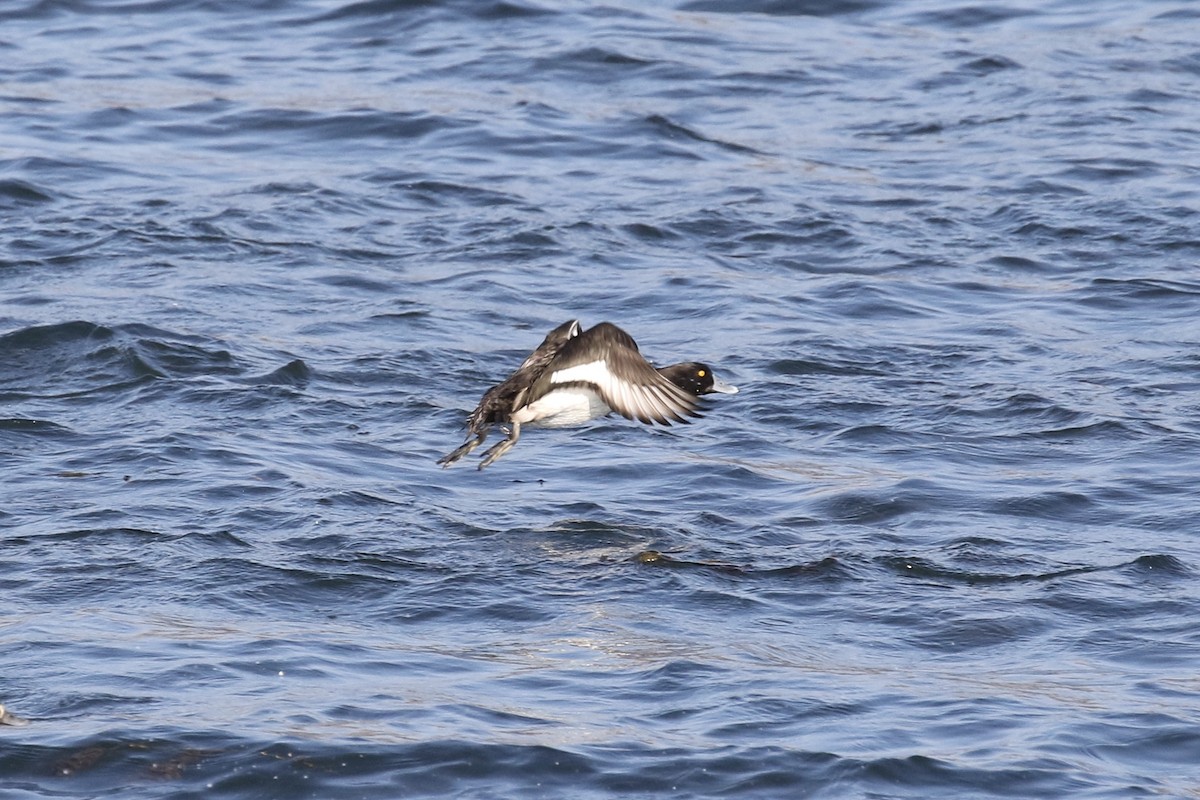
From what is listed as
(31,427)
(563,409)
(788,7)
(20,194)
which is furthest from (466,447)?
(788,7)

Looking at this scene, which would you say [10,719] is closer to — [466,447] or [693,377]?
[466,447]

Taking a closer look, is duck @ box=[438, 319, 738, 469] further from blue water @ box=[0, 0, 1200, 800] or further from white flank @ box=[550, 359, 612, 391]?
blue water @ box=[0, 0, 1200, 800]

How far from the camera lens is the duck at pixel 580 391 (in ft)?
25.5

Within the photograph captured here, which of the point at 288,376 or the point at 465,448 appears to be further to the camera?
the point at 288,376

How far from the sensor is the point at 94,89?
16484mm

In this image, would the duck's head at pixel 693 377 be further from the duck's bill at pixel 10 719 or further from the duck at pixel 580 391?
the duck's bill at pixel 10 719

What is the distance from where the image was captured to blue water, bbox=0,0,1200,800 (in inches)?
234

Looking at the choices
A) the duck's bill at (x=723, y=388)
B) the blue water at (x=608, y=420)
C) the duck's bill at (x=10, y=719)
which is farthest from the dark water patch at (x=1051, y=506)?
the duck's bill at (x=10, y=719)

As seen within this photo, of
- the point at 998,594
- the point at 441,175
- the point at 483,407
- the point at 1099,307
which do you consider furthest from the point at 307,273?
the point at 998,594

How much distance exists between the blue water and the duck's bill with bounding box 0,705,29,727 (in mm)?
103

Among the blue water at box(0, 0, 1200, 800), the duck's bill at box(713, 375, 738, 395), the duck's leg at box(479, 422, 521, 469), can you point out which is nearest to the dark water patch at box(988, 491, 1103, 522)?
the blue water at box(0, 0, 1200, 800)

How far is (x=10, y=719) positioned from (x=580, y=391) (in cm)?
289

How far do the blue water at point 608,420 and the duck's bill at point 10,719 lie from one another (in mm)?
103

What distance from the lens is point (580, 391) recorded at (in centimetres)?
788
